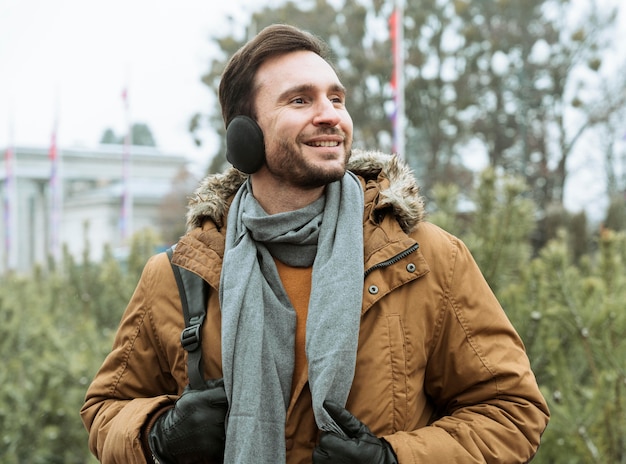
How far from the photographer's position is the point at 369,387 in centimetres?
212

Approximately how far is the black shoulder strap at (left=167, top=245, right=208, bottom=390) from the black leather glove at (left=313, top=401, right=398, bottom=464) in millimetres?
406

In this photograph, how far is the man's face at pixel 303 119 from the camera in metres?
2.33

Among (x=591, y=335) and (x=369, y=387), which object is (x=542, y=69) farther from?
(x=369, y=387)

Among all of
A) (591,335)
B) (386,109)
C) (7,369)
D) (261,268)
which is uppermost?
(386,109)

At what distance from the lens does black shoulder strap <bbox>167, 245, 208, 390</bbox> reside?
2234mm

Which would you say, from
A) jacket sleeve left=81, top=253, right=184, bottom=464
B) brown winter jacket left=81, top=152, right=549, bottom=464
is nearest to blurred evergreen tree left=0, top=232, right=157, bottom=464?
jacket sleeve left=81, top=253, right=184, bottom=464

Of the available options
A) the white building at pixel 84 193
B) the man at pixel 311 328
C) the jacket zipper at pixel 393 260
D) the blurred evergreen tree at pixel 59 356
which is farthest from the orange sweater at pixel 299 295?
the white building at pixel 84 193

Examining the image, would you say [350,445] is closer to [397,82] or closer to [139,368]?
[139,368]

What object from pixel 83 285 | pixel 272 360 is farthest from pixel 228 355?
pixel 83 285

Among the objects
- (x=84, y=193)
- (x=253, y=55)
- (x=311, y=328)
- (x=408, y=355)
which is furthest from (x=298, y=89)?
(x=84, y=193)

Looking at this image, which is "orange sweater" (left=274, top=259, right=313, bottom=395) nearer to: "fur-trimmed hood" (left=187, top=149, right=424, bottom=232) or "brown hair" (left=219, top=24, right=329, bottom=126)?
"fur-trimmed hood" (left=187, top=149, right=424, bottom=232)

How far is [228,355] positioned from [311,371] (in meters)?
0.23

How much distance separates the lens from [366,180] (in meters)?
2.57

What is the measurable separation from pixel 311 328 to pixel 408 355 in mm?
273
